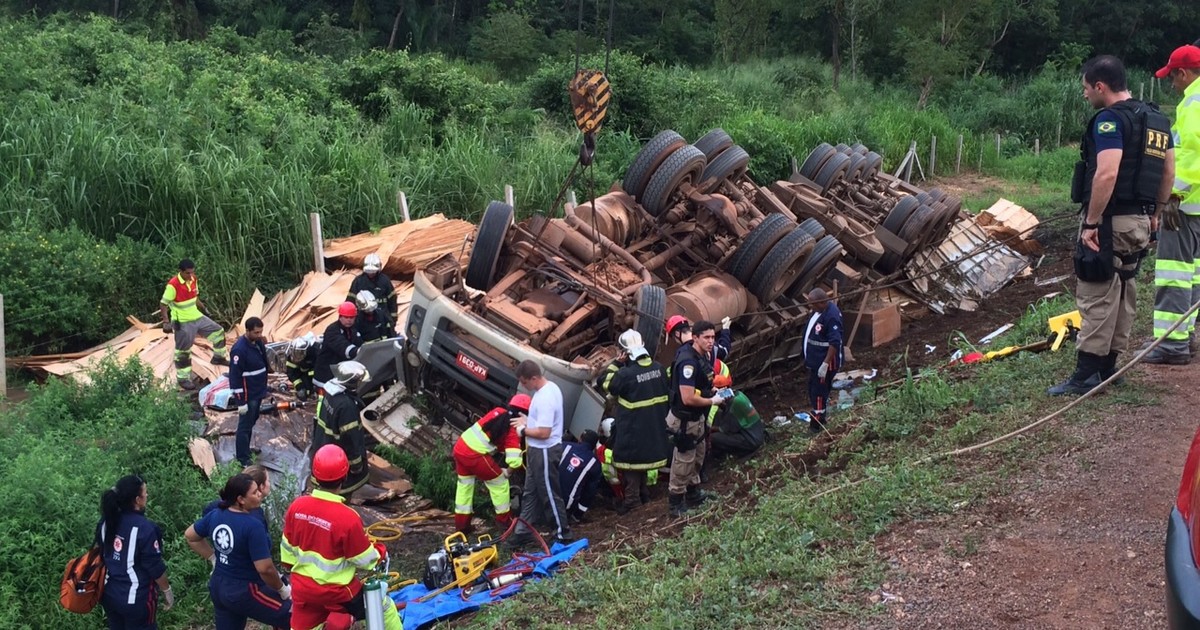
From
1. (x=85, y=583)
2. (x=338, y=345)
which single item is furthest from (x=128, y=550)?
(x=338, y=345)

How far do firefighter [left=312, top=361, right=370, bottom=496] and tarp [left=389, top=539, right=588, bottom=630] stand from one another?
109cm

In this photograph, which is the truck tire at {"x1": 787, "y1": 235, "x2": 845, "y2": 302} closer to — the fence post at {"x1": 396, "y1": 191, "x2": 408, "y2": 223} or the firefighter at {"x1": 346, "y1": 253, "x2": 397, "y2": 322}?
the firefighter at {"x1": 346, "y1": 253, "x2": 397, "y2": 322}

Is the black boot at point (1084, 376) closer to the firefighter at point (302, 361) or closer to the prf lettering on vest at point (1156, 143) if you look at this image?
the prf lettering on vest at point (1156, 143)

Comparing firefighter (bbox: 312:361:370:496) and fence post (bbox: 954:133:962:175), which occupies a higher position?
firefighter (bbox: 312:361:370:496)

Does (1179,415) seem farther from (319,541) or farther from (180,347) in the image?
(180,347)

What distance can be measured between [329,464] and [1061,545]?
3.50 metres

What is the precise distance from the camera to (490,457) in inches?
309

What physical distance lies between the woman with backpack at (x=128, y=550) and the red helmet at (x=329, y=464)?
1.33 m

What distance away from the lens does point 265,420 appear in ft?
31.3

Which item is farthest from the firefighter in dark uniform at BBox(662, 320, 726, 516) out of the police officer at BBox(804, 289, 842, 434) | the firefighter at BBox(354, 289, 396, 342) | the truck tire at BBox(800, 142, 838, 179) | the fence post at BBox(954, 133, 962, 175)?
the fence post at BBox(954, 133, 962, 175)

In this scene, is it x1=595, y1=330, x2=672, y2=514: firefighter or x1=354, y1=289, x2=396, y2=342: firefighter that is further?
x1=354, y1=289, x2=396, y2=342: firefighter

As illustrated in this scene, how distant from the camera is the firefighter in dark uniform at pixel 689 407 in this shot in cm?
762

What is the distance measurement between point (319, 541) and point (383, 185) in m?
10.2

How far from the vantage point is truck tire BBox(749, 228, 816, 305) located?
9.73 meters
